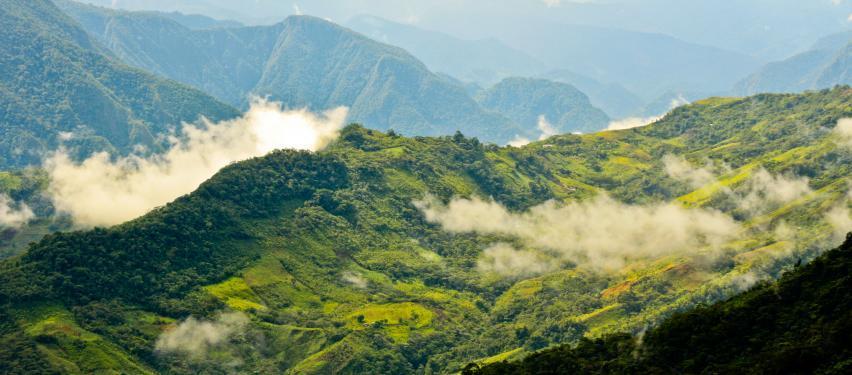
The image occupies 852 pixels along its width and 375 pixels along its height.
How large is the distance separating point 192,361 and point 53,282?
3004cm

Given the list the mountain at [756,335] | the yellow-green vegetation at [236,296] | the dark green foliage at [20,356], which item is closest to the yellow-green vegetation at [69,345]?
the dark green foliage at [20,356]

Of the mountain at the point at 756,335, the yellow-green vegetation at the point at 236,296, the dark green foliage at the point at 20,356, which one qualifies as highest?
the yellow-green vegetation at the point at 236,296

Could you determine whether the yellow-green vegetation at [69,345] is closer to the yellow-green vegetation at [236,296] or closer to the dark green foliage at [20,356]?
the dark green foliage at [20,356]

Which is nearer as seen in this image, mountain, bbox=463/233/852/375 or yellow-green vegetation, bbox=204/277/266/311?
mountain, bbox=463/233/852/375

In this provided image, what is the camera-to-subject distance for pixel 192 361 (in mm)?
175000

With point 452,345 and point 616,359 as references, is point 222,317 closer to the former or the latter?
point 452,345

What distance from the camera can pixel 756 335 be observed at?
94875mm

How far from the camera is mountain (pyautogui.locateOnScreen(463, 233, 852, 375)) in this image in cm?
8250

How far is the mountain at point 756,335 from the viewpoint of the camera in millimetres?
82500

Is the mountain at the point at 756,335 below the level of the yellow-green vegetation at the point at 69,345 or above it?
below

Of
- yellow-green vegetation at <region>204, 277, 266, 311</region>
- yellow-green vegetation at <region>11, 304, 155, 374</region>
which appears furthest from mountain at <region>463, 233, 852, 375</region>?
yellow-green vegetation at <region>204, 277, 266, 311</region>

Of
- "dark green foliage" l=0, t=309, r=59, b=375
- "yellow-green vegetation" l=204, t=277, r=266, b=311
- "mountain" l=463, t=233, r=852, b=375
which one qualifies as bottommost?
"mountain" l=463, t=233, r=852, b=375

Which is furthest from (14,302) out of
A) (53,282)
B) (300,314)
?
(300,314)

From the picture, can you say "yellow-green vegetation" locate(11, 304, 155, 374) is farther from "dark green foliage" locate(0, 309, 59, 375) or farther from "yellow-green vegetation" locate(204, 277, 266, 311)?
"yellow-green vegetation" locate(204, 277, 266, 311)
